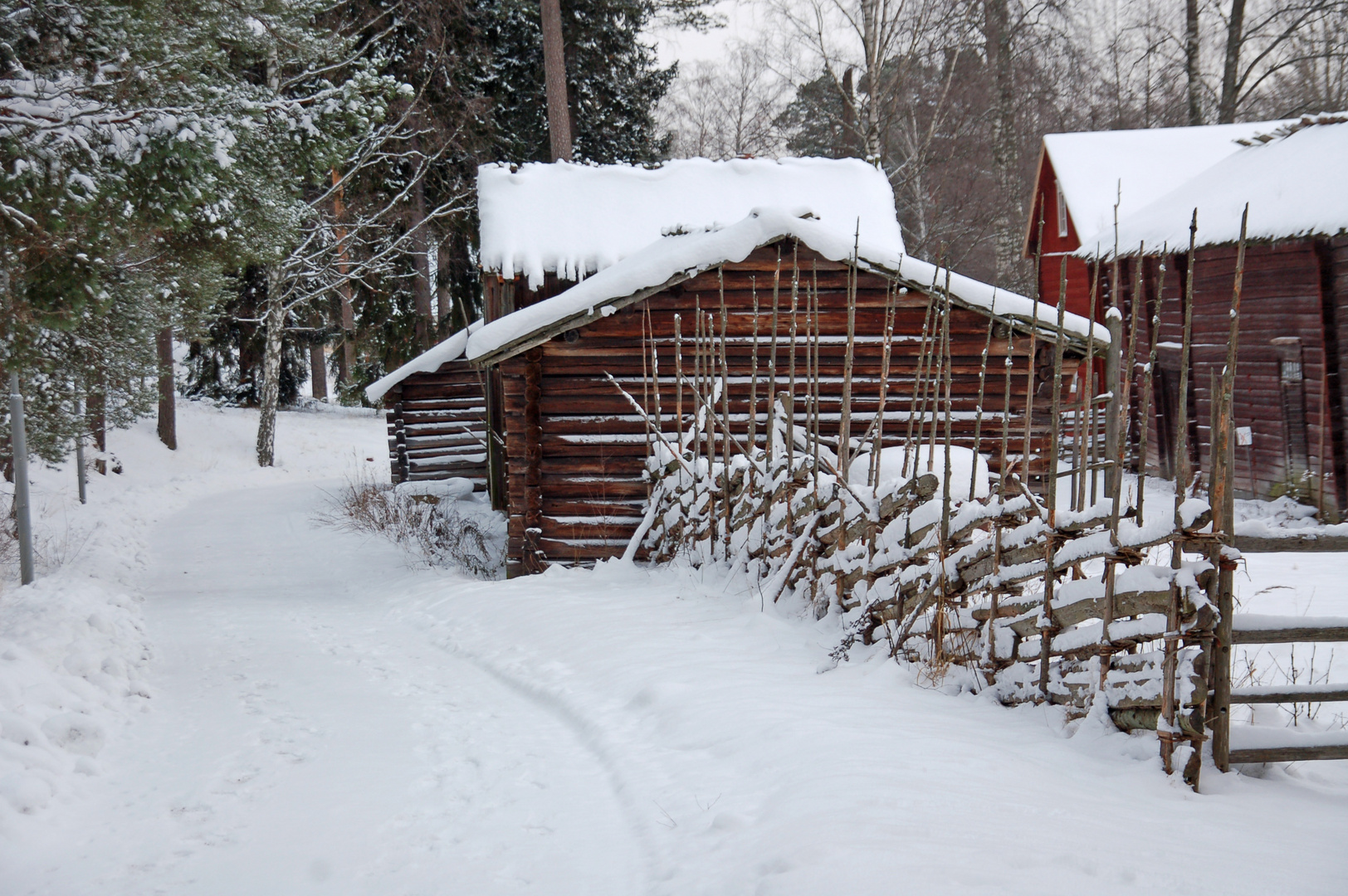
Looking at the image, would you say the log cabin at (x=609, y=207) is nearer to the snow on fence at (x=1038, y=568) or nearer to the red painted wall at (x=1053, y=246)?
the snow on fence at (x=1038, y=568)

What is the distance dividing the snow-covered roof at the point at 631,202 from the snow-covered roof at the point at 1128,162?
27.7 ft

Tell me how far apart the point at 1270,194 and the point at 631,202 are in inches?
368

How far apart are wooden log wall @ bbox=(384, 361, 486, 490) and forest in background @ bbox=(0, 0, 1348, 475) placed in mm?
1677

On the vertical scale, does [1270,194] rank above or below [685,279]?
above

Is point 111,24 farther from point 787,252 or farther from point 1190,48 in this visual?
point 1190,48

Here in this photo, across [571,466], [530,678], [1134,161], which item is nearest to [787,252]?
[571,466]

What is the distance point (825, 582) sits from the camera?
700 centimetres

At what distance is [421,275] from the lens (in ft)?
88.0

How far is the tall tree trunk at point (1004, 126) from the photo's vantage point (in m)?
25.2

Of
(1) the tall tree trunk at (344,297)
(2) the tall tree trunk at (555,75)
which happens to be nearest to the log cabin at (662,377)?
(2) the tall tree trunk at (555,75)

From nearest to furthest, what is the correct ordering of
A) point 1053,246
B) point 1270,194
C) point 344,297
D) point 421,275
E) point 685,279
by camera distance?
point 685,279
point 1270,194
point 344,297
point 1053,246
point 421,275

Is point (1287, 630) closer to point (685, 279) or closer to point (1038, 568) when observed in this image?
point (1038, 568)

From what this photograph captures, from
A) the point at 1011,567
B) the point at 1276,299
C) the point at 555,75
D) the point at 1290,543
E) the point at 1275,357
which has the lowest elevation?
the point at 1011,567

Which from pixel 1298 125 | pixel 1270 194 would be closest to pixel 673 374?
pixel 1270 194
